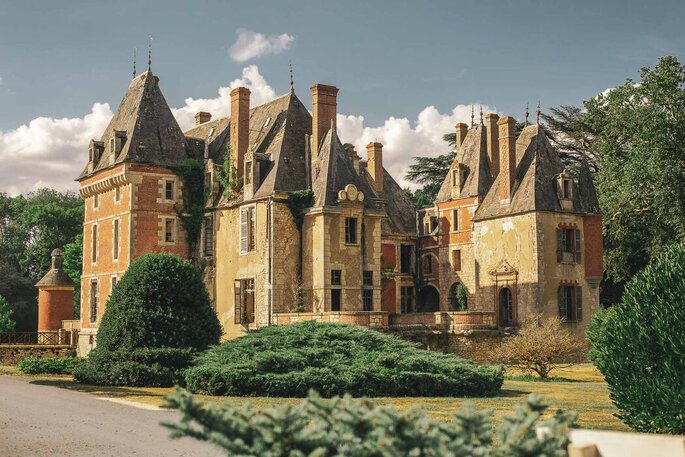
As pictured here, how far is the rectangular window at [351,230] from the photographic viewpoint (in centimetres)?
3753

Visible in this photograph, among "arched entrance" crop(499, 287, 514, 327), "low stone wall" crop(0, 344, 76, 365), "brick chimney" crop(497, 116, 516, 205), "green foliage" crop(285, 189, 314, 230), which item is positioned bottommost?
"low stone wall" crop(0, 344, 76, 365)

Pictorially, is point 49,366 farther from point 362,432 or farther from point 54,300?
point 362,432

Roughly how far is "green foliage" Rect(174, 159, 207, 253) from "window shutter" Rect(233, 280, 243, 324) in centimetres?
402

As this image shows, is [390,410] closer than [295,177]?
Yes

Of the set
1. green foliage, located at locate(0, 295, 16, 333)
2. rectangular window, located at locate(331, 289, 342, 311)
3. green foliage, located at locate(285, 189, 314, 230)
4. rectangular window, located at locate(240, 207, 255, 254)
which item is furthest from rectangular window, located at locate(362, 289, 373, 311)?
green foliage, located at locate(0, 295, 16, 333)

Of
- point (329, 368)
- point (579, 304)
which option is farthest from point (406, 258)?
point (329, 368)

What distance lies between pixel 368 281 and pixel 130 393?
17.2 m

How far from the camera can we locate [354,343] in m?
24.5

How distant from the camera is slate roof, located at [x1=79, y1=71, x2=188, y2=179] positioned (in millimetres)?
41188

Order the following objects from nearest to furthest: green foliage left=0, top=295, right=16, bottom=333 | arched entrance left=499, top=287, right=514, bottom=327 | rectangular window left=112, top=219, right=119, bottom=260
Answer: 1. rectangular window left=112, top=219, right=119, bottom=260
2. arched entrance left=499, top=287, right=514, bottom=327
3. green foliage left=0, top=295, right=16, bottom=333

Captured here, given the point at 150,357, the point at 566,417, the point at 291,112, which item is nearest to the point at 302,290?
the point at 291,112

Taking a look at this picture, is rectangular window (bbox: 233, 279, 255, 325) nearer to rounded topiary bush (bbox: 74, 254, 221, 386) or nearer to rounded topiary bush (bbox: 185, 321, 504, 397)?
rounded topiary bush (bbox: 74, 254, 221, 386)

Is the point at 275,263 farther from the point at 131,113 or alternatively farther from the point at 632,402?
the point at 632,402

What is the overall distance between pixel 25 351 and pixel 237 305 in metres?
9.99
